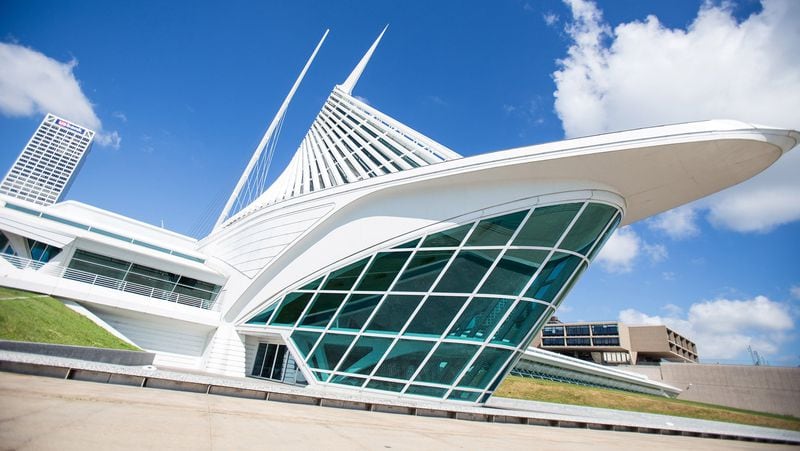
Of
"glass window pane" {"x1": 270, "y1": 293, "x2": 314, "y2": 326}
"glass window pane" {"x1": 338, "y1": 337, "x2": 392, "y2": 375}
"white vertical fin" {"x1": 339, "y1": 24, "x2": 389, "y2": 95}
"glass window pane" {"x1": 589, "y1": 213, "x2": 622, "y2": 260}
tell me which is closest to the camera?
"glass window pane" {"x1": 338, "y1": 337, "x2": 392, "y2": 375}

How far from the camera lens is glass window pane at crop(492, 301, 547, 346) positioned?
17.4m

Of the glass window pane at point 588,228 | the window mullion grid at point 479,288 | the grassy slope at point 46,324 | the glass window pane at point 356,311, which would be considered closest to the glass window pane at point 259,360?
the grassy slope at point 46,324

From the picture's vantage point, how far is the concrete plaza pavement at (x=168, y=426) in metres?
4.13

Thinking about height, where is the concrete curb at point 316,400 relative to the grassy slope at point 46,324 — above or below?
below

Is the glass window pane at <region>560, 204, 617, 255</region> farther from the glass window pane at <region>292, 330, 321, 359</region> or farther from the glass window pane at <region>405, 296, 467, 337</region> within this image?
the glass window pane at <region>292, 330, 321, 359</region>

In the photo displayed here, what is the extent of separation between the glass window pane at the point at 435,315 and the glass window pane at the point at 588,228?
5.61 metres

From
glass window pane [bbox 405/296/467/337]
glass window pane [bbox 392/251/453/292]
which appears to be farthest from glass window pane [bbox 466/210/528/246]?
glass window pane [bbox 405/296/467/337]

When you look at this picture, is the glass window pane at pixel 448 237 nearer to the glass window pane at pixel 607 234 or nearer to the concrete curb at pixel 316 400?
the glass window pane at pixel 607 234

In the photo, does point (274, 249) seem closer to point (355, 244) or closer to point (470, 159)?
point (355, 244)

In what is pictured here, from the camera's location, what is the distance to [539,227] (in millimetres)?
17281

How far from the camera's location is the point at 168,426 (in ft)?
17.7

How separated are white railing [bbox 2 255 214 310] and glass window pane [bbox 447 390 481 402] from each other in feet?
66.3

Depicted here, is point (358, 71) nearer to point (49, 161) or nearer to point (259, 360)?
point (259, 360)

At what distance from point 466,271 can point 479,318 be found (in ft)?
7.09
